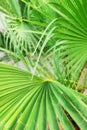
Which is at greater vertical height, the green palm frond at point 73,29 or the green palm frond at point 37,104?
the green palm frond at point 73,29

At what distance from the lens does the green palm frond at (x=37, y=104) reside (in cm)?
94

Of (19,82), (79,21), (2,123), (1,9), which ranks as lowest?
(2,123)

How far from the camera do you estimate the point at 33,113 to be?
1.01 m

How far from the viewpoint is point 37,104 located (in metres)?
1.05

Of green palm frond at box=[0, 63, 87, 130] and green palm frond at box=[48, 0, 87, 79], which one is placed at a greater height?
green palm frond at box=[48, 0, 87, 79]

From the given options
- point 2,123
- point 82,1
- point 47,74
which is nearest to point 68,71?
point 47,74

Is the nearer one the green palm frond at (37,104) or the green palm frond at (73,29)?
the green palm frond at (37,104)

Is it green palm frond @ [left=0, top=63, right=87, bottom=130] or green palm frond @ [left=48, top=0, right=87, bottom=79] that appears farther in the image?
green palm frond @ [left=48, top=0, right=87, bottom=79]

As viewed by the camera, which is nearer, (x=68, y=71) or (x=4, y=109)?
(x=4, y=109)

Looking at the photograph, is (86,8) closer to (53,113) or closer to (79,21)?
(79,21)

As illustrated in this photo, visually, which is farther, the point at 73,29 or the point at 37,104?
the point at 73,29

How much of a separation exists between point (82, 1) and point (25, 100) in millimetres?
431

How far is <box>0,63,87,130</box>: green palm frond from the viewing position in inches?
37.2

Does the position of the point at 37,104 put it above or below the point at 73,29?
below
